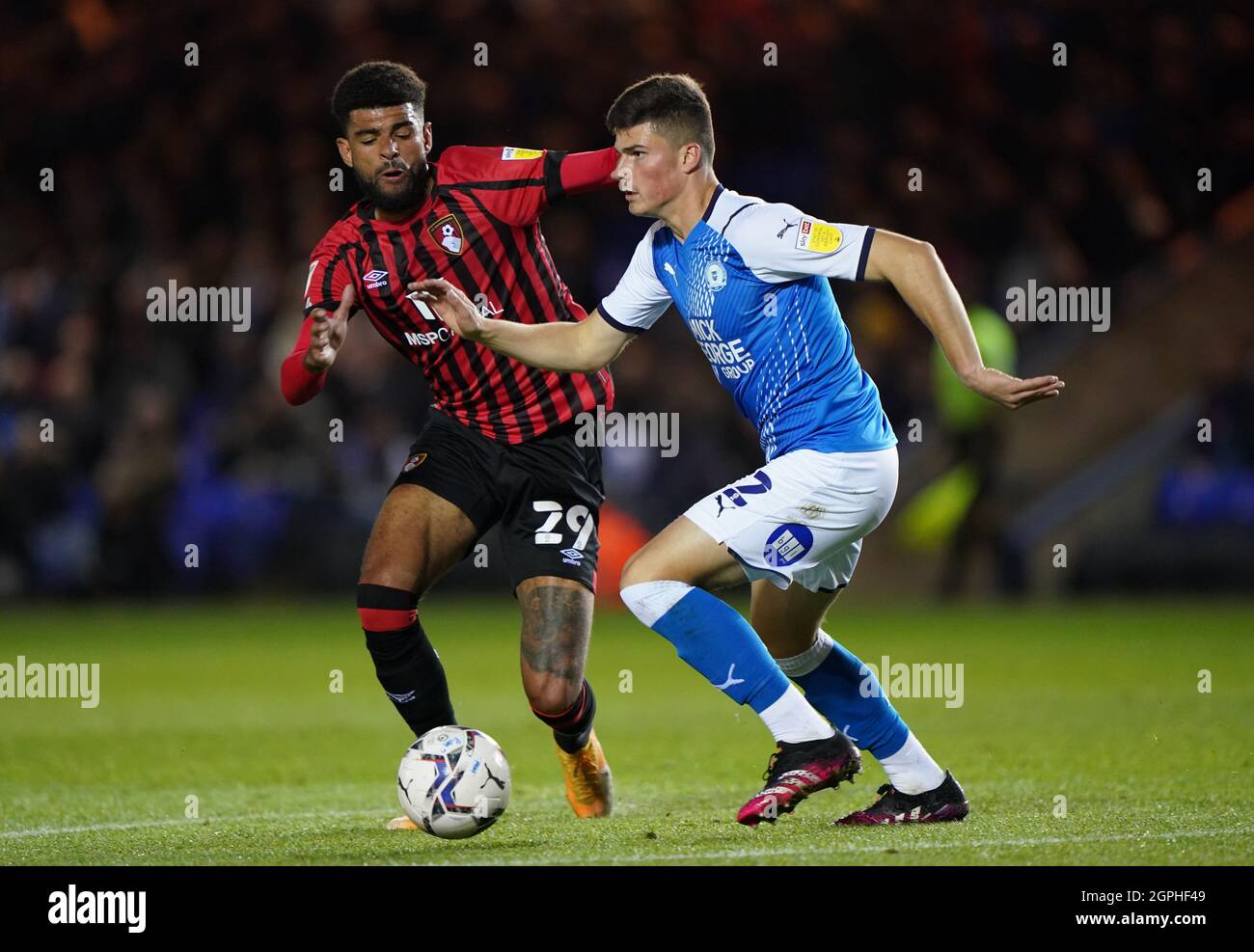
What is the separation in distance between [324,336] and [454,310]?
1.48 ft

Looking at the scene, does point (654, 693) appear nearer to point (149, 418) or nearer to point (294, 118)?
point (149, 418)

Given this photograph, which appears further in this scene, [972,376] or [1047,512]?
[1047,512]

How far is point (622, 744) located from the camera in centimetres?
850

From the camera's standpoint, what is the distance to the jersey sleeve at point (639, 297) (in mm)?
5930

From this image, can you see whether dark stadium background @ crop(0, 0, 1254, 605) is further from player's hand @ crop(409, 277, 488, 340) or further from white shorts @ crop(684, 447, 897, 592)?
white shorts @ crop(684, 447, 897, 592)

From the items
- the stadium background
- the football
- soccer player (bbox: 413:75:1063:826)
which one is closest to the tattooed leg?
the football

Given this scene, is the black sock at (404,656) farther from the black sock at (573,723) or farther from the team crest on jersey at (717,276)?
the team crest on jersey at (717,276)

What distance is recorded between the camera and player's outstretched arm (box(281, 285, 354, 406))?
597 centimetres

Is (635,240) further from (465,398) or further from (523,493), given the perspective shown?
(523,493)

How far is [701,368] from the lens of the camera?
53.2 ft

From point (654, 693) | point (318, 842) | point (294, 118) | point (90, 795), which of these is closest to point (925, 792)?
point (318, 842)

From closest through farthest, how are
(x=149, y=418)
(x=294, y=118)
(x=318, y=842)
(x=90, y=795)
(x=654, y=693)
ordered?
1. (x=318, y=842)
2. (x=90, y=795)
3. (x=654, y=693)
4. (x=149, y=418)
5. (x=294, y=118)

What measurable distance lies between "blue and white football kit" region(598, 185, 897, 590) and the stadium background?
4.26m

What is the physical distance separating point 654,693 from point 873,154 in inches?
314
